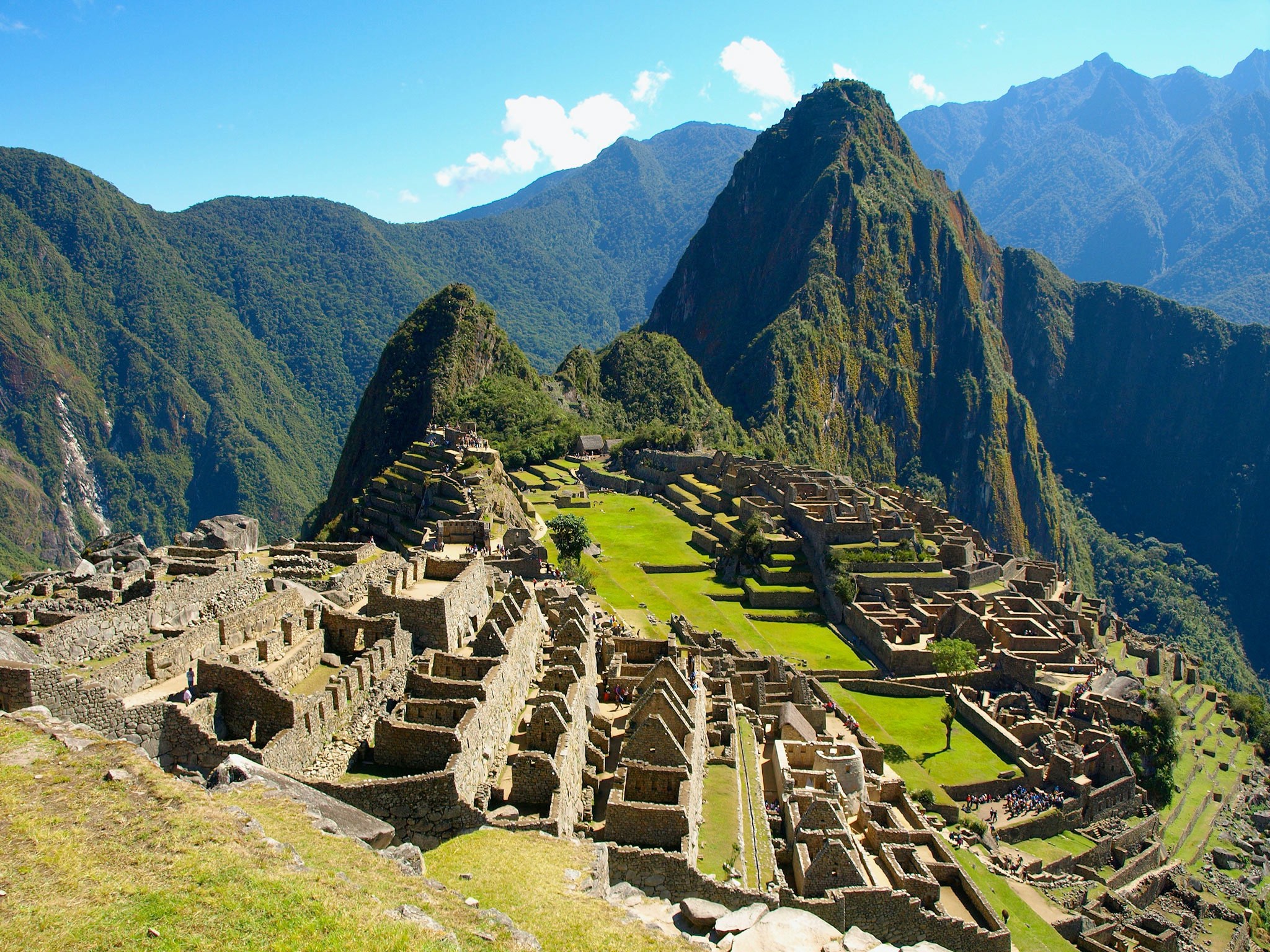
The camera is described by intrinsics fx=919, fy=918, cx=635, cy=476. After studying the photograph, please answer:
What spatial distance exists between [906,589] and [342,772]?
47.3 metres

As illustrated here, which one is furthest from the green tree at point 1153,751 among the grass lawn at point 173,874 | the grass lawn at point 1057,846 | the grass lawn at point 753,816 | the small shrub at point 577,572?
the grass lawn at point 173,874

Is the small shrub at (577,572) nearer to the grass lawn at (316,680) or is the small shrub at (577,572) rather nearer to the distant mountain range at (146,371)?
the grass lawn at (316,680)

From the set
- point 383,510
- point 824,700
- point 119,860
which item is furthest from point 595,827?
point 383,510

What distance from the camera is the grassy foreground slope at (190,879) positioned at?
31.3ft

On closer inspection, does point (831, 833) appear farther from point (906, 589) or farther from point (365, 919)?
point (906, 589)

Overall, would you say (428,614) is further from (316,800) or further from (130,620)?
(316,800)

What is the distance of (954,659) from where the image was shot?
1806 inches

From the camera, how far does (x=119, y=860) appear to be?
10453 millimetres

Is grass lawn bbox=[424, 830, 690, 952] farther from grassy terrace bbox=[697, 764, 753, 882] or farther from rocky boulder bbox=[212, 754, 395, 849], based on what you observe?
grassy terrace bbox=[697, 764, 753, 882]

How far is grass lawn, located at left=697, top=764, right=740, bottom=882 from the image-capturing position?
18.1m

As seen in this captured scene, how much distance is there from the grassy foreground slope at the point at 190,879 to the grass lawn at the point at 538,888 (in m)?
0.04

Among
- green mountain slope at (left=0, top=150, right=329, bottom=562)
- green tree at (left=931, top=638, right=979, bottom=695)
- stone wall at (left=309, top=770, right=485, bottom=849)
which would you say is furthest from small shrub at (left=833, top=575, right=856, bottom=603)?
green mountain slope at (left=0, top=150, right=329, bottom=562)

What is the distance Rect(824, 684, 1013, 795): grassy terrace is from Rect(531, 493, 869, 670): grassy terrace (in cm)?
356

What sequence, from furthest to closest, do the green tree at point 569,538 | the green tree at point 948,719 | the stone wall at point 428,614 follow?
the green tree at point 569,538 < the green tree at point 948,719 < the stone wall at point 428,614
